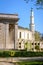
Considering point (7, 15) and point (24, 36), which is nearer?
point (7, 15)

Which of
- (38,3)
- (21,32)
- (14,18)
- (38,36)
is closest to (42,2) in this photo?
(38,3)

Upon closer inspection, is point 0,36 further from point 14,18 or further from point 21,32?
point 21,32

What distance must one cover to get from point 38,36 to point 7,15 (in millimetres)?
53962

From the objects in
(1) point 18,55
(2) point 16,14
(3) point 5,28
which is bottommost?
(1) point 18,55

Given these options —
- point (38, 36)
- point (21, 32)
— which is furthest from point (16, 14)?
point (38, 36)

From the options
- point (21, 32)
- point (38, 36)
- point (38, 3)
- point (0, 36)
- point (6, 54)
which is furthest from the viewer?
point (38, 36)

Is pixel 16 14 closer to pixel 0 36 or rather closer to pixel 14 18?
pixel 14 18

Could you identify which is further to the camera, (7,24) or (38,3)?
(7,24)

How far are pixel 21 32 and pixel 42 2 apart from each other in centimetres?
6369

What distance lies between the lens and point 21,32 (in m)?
82.4

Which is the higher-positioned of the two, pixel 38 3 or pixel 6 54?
pixel 38 3

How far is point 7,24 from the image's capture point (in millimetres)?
36594

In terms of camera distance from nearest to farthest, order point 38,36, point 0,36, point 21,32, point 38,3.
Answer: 1. point 38,3
2. point 0,36
3. point 21,32
4. point 38,36

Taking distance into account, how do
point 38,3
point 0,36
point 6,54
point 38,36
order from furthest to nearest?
1. point 38,36
2. point 0,36
3. point 6,54
4. point 38,3
